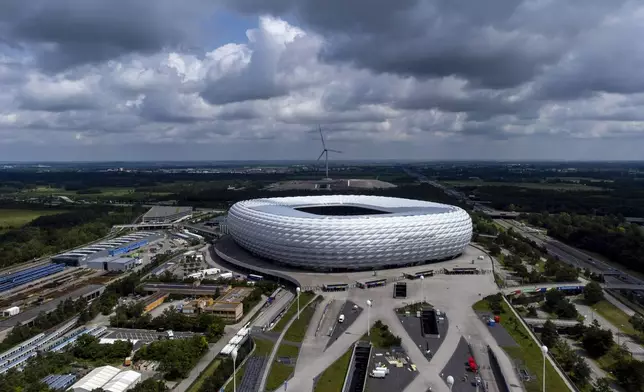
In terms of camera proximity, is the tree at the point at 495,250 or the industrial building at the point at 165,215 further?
the industrial building at the point at 165,215

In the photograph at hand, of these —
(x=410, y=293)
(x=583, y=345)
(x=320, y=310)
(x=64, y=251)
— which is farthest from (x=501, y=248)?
(x=64, y=251)

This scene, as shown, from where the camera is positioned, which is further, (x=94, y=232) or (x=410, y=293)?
(x=94, y=232)

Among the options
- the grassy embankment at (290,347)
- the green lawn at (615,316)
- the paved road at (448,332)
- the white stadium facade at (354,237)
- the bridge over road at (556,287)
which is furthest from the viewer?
the white stadium facade at (354,237)

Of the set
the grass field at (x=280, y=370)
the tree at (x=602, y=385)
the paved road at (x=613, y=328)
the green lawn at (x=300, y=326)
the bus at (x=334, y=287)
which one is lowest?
the paved road at (x=613, y=328)

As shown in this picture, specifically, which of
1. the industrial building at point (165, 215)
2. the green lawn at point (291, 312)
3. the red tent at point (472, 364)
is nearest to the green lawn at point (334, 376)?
the green lawn at point (291, 312)

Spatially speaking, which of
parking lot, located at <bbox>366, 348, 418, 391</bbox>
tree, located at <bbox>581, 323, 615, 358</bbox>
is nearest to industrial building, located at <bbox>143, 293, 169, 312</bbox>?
parking lot, located at <bbox>366, 348, 418, 391</bbox>

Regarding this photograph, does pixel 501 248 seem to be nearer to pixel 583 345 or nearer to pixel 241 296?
pixel 583 345

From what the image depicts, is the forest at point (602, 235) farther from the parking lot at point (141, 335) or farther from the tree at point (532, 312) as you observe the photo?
the parking lot at point (141, 335)
